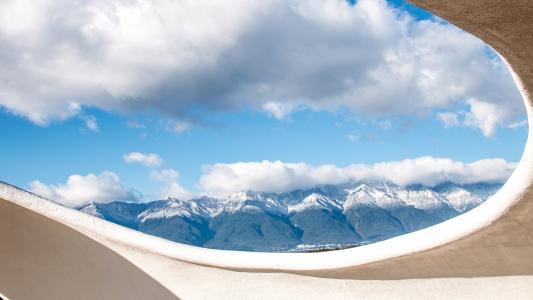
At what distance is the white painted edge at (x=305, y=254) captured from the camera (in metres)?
6.48

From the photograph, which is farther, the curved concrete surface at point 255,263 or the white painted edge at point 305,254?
the curved concrete surface at point 255,263

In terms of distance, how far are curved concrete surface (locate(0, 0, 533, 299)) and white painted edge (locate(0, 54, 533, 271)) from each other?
14 mm

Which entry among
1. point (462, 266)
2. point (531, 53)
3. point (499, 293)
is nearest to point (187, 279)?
point (462, 266)

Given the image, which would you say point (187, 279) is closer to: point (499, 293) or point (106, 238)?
point (106, 238)

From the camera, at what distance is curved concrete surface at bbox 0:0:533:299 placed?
282 inches

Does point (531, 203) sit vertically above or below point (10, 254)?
above

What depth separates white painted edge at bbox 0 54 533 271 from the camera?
21.3 feet

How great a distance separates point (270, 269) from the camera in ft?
Answer: 27.7

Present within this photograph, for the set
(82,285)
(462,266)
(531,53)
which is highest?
(531,53)

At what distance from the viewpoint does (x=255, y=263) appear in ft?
27.6

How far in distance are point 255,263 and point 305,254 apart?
2.47 feet

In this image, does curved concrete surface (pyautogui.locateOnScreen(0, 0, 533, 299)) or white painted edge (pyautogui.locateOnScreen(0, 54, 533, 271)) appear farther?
curved concrete surface (pyautogui.locateOnScreen(0, 0, 533, 299))

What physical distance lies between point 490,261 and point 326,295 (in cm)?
242

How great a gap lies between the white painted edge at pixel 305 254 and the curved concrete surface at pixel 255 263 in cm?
1
